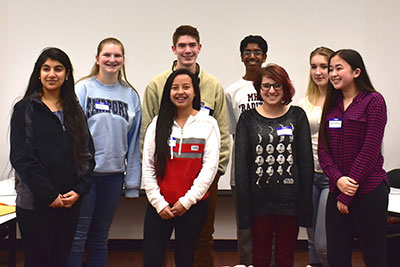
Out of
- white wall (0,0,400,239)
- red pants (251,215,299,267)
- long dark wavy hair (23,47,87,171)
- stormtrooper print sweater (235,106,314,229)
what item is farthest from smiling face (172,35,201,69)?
white wall (0,0,400,239)

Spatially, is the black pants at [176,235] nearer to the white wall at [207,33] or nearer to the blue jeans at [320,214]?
the blue jeans at [320,214]

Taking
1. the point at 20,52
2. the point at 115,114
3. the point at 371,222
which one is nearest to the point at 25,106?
the point at 115,114

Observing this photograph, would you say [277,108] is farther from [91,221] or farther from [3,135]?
[3,135]

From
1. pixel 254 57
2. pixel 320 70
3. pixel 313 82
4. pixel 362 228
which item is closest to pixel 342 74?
pixel 320 70

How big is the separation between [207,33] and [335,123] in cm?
204

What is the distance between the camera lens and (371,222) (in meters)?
2.12

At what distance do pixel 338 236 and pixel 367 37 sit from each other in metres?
2.48

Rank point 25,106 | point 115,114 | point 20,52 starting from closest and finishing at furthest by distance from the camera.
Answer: point 25,106, point 115,114, point 20,52

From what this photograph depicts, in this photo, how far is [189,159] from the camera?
234 cm

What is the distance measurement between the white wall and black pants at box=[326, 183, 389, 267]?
188cm

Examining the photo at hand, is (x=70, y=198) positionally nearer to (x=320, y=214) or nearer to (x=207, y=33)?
(x=320, y=214)

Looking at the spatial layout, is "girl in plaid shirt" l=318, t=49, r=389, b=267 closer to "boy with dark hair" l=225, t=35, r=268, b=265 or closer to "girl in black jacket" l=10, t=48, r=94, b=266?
"boy with dark hair" l=225, t=35, r=268, b=265

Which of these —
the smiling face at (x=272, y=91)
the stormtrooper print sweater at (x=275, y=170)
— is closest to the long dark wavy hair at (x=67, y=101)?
the stormtrooper print sweater at (x=275, y=170)

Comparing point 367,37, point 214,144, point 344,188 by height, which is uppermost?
point 367,37
